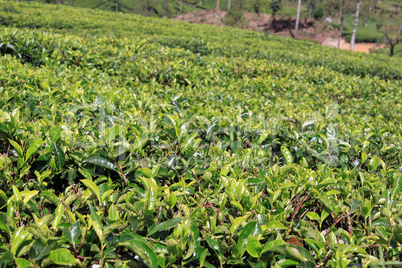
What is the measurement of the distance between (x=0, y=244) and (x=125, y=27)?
12626mm

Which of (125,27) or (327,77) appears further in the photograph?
(125,27)

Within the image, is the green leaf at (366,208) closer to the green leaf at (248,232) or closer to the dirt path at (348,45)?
the green leaf at (248,232)

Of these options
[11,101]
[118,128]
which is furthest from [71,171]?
[11,101]

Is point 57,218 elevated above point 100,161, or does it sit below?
below

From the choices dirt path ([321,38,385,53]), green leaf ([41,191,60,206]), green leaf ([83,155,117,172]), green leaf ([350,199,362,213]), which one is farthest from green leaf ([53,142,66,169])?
dirt path ([321,38,385,53])

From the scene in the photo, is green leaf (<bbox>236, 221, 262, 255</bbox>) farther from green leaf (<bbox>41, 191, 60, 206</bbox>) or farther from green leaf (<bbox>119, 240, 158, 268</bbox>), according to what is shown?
green leaf (<bbox>41, 191, 60, 206</bbox>)

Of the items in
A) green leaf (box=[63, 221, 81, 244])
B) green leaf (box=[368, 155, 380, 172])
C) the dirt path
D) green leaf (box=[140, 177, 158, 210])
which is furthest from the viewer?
the dirt path

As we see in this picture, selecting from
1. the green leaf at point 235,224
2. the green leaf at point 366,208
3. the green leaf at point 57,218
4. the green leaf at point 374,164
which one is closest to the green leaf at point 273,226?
the green leaf at point 235,224

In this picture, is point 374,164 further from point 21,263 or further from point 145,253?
point 21,263

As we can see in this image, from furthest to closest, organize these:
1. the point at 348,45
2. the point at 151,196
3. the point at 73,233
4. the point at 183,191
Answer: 1. the point at 348,45
2. the point at 183,191
3. the point at 151,196
4. the point at 73,233

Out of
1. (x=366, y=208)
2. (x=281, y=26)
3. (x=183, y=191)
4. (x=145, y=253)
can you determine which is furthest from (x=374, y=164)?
(x=281, y=26)

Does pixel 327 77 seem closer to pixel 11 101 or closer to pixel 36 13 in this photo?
pixel 11 101

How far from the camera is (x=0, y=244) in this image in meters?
1.06

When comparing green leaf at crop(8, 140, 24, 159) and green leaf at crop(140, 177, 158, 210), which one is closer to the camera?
green leaf at crop(140, 177, 158, 210)
